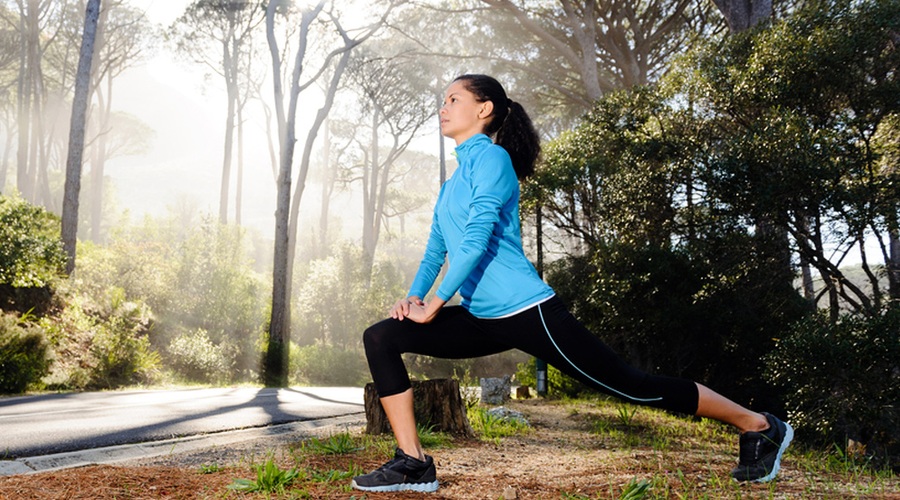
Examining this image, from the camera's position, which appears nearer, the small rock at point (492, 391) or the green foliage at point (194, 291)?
the small rock at point (492, 391)

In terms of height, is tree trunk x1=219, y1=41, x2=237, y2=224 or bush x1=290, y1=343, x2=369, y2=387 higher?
tree trunk x1=219, y1=41, x2=237, y2=224

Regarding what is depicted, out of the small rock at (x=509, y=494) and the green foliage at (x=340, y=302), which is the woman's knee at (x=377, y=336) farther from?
the green foliage at (x=340, y=302)

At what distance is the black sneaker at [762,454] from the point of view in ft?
9.59

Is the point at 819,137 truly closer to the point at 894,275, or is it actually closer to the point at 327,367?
the point at 894,275

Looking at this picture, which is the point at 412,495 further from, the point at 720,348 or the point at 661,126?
the point at 720,348

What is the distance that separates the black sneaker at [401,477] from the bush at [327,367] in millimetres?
18255

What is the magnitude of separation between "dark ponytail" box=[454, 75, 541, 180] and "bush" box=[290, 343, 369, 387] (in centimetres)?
1840

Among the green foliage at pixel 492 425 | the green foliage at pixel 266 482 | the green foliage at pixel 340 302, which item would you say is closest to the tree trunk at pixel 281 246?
the green foliage at pixel 340 302

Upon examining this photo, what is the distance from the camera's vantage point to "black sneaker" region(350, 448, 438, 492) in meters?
2.72

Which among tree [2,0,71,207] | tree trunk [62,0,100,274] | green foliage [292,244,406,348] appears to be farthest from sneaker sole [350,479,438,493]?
tree [2,0,71,207]

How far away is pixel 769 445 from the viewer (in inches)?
115

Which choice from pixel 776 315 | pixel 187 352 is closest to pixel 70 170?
pixel 187 352

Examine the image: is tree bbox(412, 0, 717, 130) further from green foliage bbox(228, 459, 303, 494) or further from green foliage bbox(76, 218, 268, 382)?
green foliage bbox(228, 459, 303, 494)

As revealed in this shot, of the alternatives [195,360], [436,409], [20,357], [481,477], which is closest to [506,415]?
[436,409]
